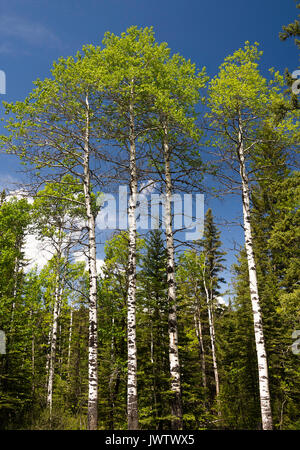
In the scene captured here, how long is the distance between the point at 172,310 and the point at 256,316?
2727 mm

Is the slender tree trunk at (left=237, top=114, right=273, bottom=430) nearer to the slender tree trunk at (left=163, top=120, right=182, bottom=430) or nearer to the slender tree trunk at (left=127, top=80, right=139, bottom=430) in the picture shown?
the slender tree trunk at (left=163, top=120, right=182, bottom=430)

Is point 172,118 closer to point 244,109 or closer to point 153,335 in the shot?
point 244,109

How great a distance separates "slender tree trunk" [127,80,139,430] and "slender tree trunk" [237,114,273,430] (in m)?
3.60

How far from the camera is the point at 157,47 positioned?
37.4 ft

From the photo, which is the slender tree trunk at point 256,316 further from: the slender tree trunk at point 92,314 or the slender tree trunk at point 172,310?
the slender tree trunk at point 92,314

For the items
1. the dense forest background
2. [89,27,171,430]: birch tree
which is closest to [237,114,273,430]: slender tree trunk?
the dense forest background

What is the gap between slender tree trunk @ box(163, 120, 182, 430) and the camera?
8.70 metres

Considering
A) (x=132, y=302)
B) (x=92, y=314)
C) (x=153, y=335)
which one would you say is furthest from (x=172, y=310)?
(x=153, y=335)

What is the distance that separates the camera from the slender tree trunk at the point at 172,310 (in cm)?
870

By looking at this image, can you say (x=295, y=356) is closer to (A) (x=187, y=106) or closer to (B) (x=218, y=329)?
(B) (x=218, y=329)

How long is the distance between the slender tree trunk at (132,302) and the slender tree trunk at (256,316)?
11.8 feet

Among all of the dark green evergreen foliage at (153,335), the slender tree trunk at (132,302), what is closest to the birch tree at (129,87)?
the slender tree trunk at (132,302)
